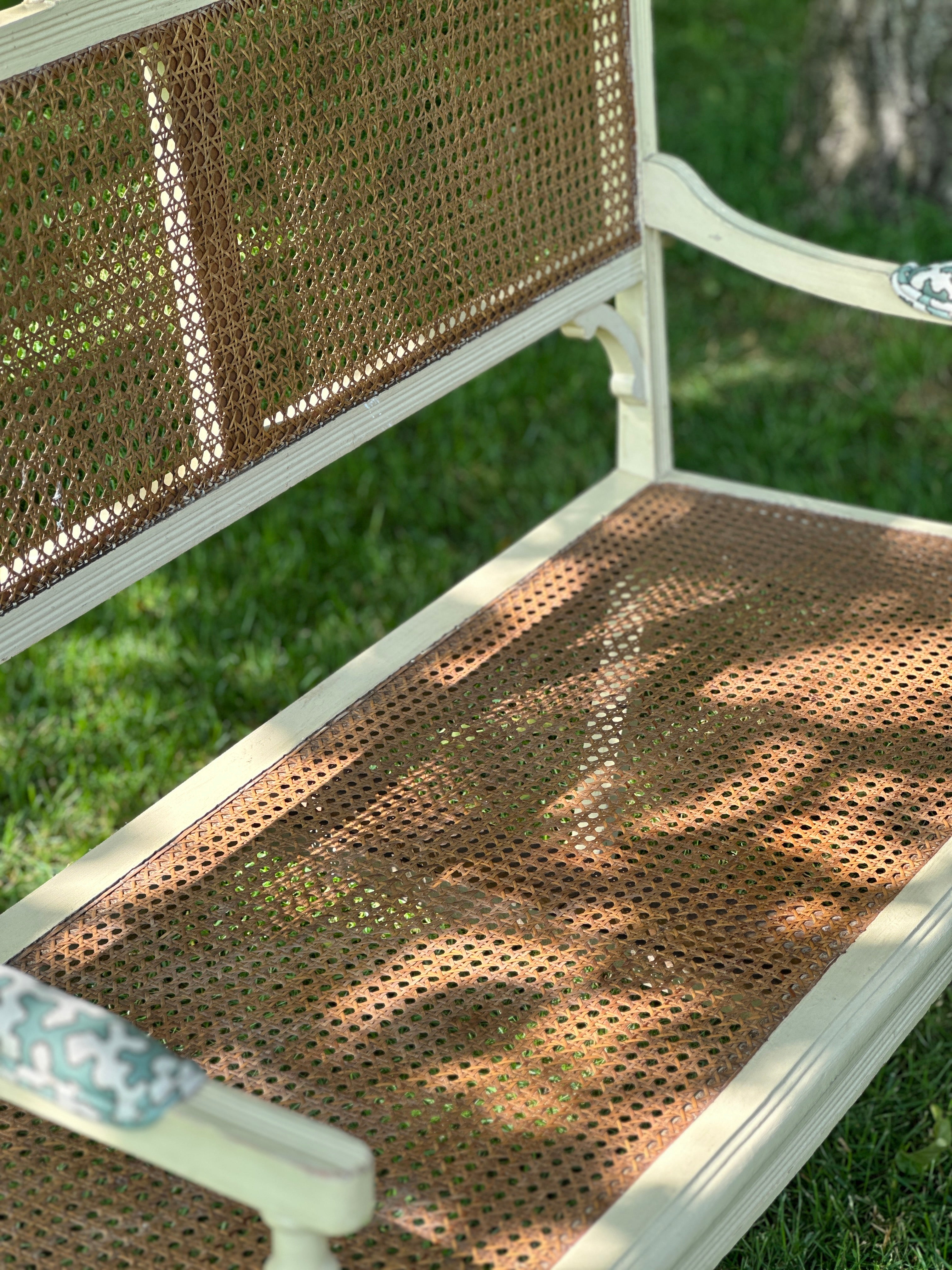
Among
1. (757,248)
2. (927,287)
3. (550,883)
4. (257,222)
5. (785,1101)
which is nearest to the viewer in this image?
(785,1101)

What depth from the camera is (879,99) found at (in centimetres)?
410

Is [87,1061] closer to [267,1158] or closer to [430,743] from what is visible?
[267,1158]

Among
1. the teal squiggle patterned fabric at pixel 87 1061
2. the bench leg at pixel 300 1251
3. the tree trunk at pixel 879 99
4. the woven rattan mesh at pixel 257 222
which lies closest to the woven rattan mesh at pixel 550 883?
the bench leg at pixel 300 1251

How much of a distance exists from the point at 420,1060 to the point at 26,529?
656 millimetres

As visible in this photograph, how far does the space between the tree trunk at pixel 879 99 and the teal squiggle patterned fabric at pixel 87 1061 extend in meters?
3.64

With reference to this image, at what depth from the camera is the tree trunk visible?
3.96 m

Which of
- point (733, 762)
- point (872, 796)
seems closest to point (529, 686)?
point (733, 762)

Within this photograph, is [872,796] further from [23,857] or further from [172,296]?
[23,857]

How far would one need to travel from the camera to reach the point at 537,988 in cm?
146

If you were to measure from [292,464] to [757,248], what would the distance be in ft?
2.41

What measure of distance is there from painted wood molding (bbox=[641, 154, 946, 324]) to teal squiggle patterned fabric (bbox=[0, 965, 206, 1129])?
4.44ft

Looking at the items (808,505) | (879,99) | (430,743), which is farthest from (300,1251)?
(879,99)

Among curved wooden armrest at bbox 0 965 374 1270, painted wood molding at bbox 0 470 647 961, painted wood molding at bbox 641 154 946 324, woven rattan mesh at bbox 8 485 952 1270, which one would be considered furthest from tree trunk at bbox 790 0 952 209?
curved wooden armrest at bbox 0 965 374 1270

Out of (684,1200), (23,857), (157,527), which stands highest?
(157,527)
